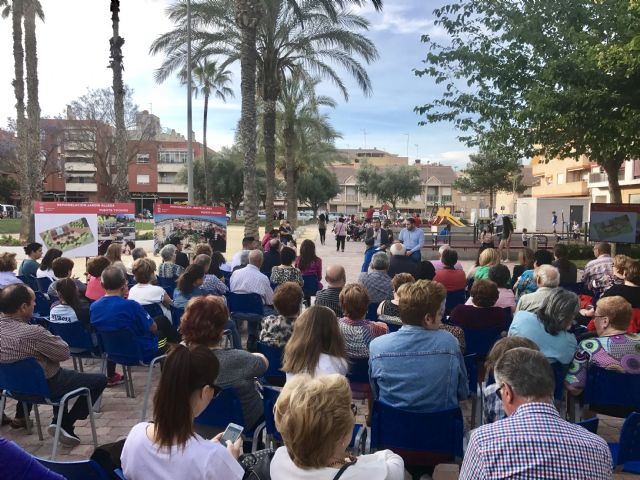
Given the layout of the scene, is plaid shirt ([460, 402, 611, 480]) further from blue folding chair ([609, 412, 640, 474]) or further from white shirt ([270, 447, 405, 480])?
blue folding chair ([609, 412, 640, 474])

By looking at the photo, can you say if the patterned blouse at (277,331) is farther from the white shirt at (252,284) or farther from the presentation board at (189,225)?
the presentation board at (189,225)

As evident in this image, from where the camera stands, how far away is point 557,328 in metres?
3.96

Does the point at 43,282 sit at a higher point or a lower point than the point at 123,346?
higher

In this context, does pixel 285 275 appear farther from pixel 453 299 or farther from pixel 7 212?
pixel 7 212

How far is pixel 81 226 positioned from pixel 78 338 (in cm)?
662

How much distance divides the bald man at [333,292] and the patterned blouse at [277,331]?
1144mm

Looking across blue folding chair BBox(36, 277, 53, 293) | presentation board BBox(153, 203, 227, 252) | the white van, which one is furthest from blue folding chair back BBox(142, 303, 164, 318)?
the white van

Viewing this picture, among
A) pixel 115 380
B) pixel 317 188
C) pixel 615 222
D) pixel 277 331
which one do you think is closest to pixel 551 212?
pixel 317 188

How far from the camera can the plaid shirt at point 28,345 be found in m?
3.69

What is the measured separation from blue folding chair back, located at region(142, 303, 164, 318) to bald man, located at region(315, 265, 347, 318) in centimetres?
184

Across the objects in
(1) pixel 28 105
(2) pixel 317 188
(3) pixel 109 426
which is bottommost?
(3) pixel 109 426

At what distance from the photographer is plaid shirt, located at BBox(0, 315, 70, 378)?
3688 millimetres

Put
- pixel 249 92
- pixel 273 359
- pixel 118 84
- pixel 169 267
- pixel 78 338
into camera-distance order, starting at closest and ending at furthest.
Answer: pixel 273 359 < pixel 78 338 < pixel 169 267 < pixel 249 92 < pixel 118 84

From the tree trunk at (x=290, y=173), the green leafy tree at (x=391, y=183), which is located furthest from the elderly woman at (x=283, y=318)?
the green leafy tree at (x=391, y=183)
